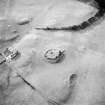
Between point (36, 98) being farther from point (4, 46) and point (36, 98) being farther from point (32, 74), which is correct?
point (4, 46)

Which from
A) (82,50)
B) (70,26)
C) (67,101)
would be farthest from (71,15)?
(67,101)

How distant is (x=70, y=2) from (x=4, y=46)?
0.71m

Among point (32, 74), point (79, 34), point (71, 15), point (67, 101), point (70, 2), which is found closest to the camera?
point (67, 101)

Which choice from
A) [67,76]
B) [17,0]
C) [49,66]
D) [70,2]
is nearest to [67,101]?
[67,76]

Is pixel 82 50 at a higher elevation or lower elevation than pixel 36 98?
higher

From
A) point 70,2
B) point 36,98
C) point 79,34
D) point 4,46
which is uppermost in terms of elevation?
point 70,2

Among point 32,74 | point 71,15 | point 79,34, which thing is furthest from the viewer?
point 71,15

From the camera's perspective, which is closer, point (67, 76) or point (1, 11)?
point (67, 76)

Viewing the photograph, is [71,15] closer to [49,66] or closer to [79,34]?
[79,34]

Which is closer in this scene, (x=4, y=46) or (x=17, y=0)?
(x=4, y=46)

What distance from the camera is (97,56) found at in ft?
4.75

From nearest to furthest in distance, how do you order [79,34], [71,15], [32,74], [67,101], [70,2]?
[67,101] → [32,74] → [79,34] → [71,15] → [70,2]

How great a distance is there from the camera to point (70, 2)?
1.84m

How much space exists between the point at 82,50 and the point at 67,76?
0.25 m
